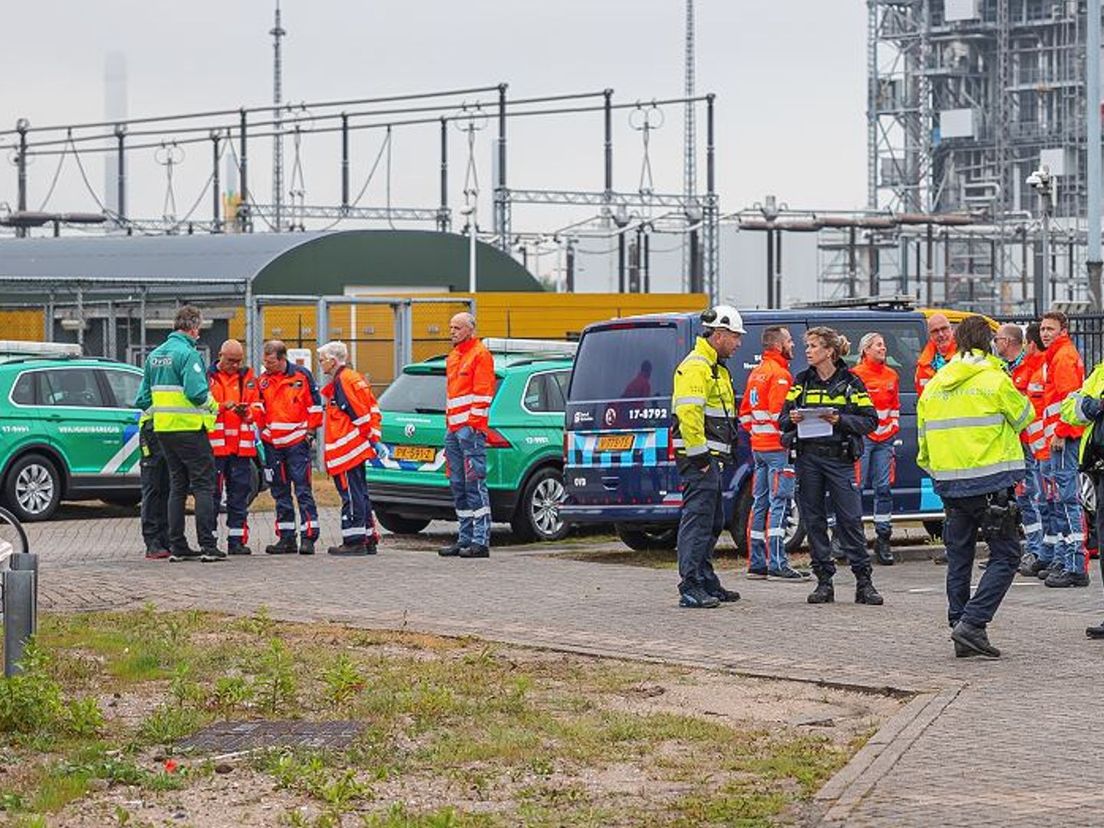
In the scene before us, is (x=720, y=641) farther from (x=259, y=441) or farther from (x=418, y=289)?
(x=418, y=289)

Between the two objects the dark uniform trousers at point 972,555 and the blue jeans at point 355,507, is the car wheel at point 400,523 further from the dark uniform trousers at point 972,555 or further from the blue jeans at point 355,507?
the dark uniform trousers at point 972,555

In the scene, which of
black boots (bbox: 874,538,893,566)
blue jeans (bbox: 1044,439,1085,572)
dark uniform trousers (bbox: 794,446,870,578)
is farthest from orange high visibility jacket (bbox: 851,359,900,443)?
dark uniform trousers (bbox: 794,446,870,578)

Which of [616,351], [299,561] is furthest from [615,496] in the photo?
[299,561]

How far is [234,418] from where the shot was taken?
19188 millimetres

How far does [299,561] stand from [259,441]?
7.55 ft

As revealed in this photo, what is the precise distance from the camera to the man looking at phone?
753 inches

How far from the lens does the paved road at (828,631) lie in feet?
26.5

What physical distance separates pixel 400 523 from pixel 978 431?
10.5 m

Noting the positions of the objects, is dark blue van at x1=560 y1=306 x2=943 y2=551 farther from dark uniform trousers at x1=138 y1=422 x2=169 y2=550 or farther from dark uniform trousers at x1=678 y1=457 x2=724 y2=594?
dark uniform trousers at x1=138 y1=422 x2=169 y2=550

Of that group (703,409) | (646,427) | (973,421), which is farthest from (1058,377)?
(973,421)

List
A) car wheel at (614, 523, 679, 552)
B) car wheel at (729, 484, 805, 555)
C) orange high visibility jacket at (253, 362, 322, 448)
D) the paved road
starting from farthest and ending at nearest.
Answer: car wheel at (614, 523, 679, 552)
orange high visibility jacket at (253, 362, 322, 448)
car wheel at (729, 484, 805, 555)
the paved road

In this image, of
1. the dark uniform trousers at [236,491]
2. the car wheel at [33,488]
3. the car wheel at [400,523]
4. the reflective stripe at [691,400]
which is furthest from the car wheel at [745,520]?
the car wheel at [33,488]

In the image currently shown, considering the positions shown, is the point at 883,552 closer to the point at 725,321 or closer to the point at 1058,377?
the point at 1058,377

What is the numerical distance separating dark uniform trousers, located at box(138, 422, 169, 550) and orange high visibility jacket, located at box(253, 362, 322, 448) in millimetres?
1035
